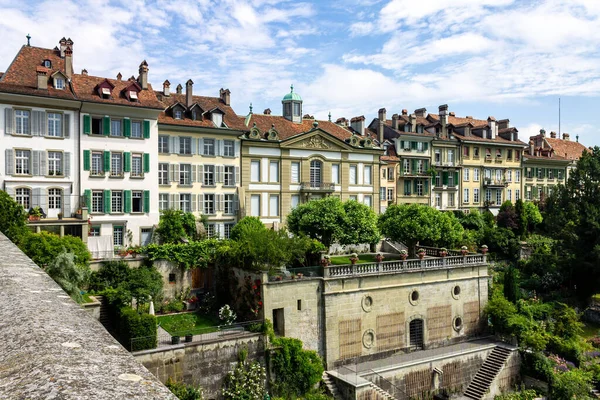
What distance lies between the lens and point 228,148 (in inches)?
1623

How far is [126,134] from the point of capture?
3456 cm

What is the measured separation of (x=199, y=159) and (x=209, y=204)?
3756mm

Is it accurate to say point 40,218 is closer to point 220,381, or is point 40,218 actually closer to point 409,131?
point 220,381

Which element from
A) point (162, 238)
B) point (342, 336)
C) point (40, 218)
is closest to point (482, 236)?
point (342, 336)

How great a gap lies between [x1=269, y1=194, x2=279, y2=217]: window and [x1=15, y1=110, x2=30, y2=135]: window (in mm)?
19718

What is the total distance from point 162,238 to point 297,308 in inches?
526

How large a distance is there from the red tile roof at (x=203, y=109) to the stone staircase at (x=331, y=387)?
72.9 feet

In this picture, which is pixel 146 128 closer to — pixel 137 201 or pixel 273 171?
pixel 137 201

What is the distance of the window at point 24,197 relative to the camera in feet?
103

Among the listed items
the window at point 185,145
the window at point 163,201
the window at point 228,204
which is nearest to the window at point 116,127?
the window at point 185,145

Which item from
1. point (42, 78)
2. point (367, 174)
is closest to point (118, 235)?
point (42, 78)

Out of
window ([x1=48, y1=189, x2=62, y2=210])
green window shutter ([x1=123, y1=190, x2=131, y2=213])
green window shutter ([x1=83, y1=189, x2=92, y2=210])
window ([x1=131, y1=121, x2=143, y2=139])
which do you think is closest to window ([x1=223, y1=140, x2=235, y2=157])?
window ([x1=131, y1=121, x2=143, y2=139])

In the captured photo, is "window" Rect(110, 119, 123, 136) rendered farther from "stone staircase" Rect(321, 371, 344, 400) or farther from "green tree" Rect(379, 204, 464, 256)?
"stone staircase" Rect(321, 371, 344, 400)

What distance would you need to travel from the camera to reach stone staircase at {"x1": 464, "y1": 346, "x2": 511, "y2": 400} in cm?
2911
